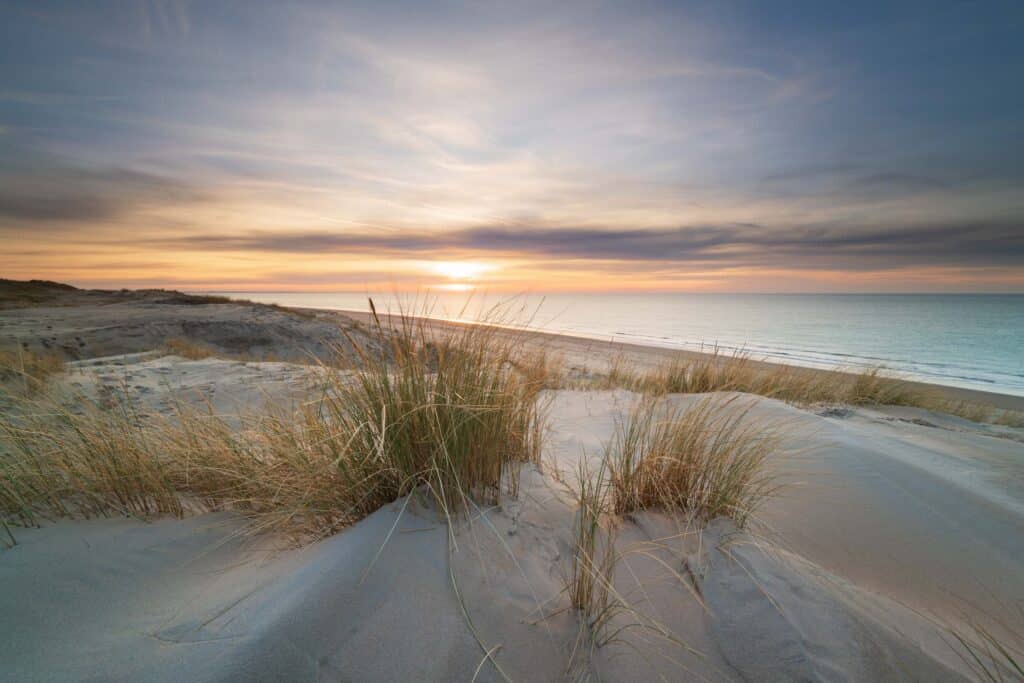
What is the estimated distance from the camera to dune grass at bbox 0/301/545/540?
1738mm

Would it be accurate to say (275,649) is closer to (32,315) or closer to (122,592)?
(122,592)

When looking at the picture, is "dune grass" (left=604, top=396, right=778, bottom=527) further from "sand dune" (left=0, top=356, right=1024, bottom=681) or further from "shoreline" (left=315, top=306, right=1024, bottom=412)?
"shoreline" (left=315, top=306, right=1024, bottom=412)

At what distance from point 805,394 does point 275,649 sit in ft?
22.4

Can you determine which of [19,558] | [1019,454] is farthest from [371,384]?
[1019,454]

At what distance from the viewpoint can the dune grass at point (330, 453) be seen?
5.70 ft

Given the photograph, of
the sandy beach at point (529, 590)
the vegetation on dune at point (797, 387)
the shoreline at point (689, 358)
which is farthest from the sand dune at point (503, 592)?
the vegetation on dune at point (797, 387)

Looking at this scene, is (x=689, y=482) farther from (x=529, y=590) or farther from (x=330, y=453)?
(x=330, y=453)

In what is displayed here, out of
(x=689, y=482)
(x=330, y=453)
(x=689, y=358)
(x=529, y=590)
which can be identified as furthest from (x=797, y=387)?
(x=330, y=453)

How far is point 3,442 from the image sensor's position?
92.1 inches

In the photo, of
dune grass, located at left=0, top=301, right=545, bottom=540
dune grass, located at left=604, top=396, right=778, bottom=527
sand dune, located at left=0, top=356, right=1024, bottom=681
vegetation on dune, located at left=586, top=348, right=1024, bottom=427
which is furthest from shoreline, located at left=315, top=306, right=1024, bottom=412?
sand dune, located at left=0, top=356, right=1024, bottom=681

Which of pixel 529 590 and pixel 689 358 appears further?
pixel 689 358

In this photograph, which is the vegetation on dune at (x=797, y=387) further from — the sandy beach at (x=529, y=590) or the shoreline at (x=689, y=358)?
the sandy beach at (x=529, y=590)

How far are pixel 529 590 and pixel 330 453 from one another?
3.26ft

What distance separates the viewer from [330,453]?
1.84 m
